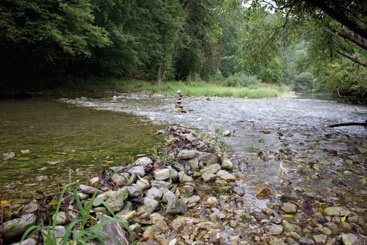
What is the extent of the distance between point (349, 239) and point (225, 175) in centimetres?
136

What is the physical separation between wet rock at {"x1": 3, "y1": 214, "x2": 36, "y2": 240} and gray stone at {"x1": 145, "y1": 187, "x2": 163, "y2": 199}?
3.21 feet

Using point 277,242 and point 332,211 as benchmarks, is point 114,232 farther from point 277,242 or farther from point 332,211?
point 332,211

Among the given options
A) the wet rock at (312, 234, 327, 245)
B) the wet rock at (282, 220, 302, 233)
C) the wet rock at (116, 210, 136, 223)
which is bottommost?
the wet rock at (116, 210, 136, 223)

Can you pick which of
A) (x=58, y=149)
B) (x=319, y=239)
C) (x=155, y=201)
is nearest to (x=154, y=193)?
(x=155, y=201)

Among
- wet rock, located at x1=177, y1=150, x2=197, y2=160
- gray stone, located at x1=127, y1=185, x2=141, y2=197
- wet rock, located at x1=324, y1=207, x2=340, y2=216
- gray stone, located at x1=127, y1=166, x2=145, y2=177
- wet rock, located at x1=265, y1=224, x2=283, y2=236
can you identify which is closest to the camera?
wet rock, located at x1=265, y1=224, x2=283, y2=236

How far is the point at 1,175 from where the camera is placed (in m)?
2.40

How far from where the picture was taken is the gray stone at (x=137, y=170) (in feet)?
8.34

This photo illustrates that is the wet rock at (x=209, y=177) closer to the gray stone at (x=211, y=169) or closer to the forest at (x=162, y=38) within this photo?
the gray stone at (x=211, y=169)

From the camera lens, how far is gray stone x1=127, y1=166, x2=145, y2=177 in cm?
254

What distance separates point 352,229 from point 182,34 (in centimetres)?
2738

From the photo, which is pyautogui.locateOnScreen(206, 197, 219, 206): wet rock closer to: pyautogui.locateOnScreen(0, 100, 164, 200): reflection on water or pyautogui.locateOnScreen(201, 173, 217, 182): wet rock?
pyautogui.locateOnScreen(201, 173, 217, 182): wet rock

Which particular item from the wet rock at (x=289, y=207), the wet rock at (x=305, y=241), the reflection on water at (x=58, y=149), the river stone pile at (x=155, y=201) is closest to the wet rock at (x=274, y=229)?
the wet rock at (x=305, y=241)

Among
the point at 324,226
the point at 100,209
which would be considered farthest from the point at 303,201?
the point at 100,209

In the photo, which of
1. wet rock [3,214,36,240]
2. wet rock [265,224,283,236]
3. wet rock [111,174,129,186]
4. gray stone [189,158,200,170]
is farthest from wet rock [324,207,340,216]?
wet rock [3,214,36,240]
